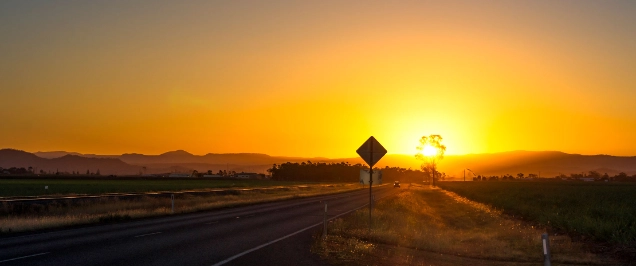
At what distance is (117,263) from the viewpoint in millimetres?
13430

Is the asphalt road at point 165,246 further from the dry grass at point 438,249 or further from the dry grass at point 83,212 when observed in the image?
the dry grass at point 83,212

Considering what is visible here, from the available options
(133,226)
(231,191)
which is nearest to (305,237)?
(133,226)

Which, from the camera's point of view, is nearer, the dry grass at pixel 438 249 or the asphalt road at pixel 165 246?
the asphalt road at pixel 165 246

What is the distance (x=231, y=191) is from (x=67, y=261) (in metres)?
53.5

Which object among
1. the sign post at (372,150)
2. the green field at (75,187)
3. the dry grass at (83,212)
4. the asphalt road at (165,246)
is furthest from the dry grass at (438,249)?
the green field at (75,187)

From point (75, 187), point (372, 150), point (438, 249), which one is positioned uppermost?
point (372, 150)

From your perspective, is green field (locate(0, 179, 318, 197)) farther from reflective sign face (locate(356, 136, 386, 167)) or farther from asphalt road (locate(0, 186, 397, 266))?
reflective sign face (locate(356, 136, 386, 167))

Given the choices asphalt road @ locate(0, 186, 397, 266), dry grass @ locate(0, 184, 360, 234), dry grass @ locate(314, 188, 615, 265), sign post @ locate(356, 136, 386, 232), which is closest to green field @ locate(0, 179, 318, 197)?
dry grass @ locate(0, 184, 360, 234)

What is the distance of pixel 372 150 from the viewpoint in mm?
22672

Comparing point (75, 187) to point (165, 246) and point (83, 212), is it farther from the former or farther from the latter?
point (165, 246)

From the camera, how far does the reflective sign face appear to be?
22641 millimetres

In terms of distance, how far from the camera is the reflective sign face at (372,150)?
74.3 feet

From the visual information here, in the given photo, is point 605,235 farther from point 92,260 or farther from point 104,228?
point 104,228

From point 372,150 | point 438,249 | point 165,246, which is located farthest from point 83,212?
point 438,249
